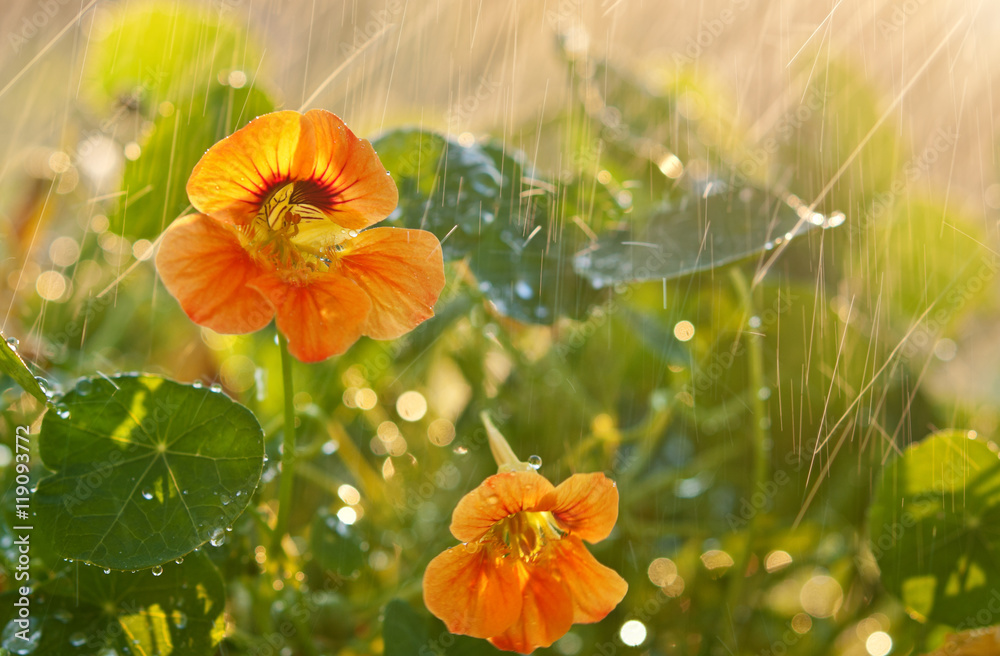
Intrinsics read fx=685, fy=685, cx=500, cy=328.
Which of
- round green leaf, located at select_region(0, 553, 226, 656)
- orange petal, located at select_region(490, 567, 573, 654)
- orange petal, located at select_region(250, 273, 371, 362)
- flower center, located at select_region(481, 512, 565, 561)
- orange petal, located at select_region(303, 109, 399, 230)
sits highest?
orange petal, located at select_region(303, 109, 399, 230)

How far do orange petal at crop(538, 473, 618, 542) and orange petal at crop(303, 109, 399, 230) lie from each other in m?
0.17

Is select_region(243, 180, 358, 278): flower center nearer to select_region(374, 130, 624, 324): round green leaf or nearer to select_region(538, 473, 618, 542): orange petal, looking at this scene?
select_region(374, 130, 624, 324): round green leaf

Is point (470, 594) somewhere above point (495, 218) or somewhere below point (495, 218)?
below

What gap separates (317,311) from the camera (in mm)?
349

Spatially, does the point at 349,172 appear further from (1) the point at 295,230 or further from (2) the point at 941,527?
(2) the point at 941,527

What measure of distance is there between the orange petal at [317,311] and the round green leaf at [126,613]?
5.5 inches

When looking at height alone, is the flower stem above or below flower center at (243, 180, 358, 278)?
below

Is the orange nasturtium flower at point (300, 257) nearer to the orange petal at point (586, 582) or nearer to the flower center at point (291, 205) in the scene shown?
the flower center at point (291, 205)

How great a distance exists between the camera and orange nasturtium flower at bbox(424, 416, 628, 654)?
1.11 feet

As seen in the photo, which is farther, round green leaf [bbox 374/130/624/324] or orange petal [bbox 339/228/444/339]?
round green leaf [bbox 374/130/624/324]

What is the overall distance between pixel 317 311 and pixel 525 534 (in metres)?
0.18

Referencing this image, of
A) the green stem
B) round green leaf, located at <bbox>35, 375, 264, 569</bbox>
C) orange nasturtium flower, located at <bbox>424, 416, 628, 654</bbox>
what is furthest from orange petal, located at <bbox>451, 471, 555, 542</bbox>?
the green stem

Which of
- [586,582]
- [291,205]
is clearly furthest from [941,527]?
[291,205]

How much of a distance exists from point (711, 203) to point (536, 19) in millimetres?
535
